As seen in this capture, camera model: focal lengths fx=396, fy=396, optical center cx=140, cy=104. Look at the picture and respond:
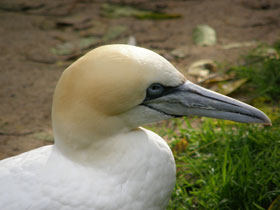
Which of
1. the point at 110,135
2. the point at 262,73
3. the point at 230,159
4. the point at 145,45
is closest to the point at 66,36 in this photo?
the point at 145,45

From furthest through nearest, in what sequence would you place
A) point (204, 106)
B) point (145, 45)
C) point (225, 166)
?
1. point (145, 45)
2. point (225, 166)
3. point (204, 106)

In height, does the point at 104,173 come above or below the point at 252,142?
above

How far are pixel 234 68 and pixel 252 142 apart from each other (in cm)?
126

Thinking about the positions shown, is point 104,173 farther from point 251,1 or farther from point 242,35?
point 251,1

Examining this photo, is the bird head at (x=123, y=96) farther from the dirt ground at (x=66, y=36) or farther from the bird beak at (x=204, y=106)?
the dirt ground at (x=66, y=36)

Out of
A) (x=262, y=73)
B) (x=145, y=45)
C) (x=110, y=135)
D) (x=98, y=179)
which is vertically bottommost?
(x=145, y=45)

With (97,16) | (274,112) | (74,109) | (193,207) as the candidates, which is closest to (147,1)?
(97,16)

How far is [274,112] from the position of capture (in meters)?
3.52

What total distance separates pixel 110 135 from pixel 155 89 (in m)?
0.36

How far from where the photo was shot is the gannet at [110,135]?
6.69 feet

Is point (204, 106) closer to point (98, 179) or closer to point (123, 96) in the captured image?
point (123, 96)

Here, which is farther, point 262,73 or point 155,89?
point 262,73

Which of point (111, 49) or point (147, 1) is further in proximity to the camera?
point (147, 1)

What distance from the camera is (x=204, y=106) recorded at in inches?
89.4
